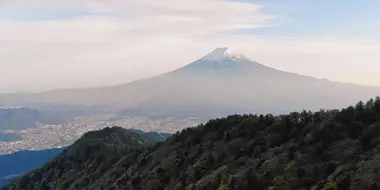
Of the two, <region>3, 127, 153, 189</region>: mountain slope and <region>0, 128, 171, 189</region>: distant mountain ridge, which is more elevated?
<region>3, 127, 153, 189</region>: mountain slope

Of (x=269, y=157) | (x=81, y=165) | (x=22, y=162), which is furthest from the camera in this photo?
(x=22, y=162)

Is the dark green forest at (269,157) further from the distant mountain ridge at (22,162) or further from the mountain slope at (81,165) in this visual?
the distant mountain ridge at (22,162)

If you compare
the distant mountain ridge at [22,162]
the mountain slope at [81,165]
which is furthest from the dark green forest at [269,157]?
the distant mountain ridge at [22,162]

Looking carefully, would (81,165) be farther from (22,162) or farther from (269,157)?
(22,162)

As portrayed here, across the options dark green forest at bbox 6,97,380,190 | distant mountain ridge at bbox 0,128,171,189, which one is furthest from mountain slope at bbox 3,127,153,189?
distant mountain ridge at bbox 0,128,171,189

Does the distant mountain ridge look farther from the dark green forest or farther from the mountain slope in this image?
the dark green forest

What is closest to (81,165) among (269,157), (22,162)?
(269,157)

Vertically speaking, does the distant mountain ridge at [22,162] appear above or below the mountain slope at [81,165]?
below

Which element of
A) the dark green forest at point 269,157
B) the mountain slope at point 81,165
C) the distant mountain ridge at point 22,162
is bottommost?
the distant mountain ridge at point 22,162

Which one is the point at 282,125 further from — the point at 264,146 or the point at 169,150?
the point at 169,150
